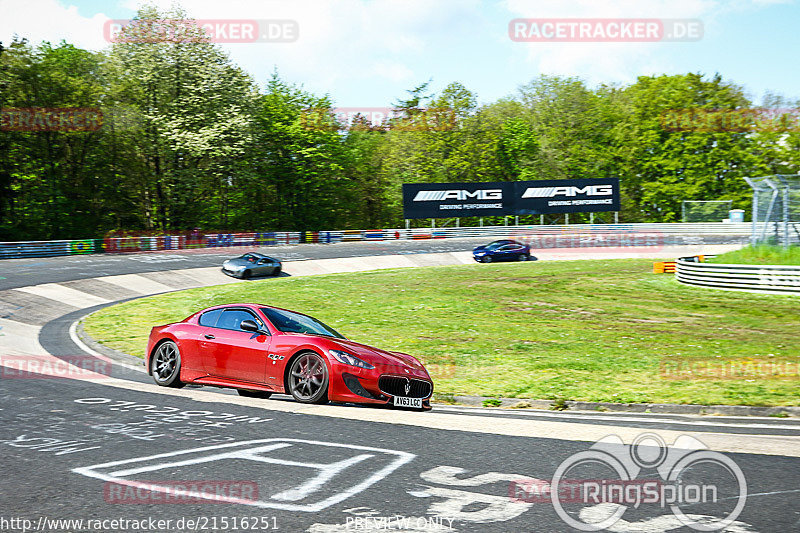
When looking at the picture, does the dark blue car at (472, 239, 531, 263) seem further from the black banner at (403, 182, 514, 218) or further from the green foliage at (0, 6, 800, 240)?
A: the green foliage at (0, 6, 800, 240)

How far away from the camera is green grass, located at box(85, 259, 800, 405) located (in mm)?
12078

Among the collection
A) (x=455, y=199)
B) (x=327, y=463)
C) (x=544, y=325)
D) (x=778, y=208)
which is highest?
(x=455, y=199)

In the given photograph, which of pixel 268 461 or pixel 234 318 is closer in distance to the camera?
pixel 268 461

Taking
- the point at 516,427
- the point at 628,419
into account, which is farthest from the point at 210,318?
the point at 628,419

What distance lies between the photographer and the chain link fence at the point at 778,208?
25969 millimetres

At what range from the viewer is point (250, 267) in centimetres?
3584

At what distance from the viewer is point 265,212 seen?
66375mm

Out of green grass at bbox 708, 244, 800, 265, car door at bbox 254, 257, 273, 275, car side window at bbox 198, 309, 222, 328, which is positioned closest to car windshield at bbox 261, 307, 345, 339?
car side window at bbox 198, 309, 222, 328

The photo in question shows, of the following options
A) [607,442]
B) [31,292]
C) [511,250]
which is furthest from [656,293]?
[31,292]

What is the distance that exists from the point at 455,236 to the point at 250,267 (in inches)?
1003

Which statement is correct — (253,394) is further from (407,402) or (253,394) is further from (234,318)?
(407,402)

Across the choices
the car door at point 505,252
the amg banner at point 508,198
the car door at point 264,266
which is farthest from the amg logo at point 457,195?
the car door at point 264,266

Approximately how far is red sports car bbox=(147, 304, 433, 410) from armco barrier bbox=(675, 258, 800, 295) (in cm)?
1957

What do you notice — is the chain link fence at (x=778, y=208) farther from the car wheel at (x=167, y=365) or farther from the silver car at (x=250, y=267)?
the silver car at (x=250, y=267)
